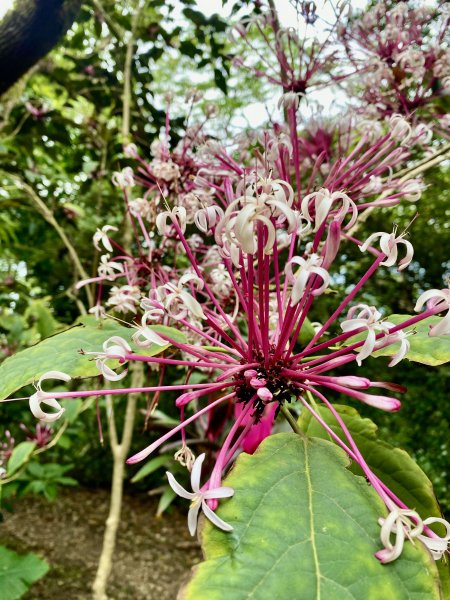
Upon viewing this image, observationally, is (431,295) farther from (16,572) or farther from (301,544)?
(16,572)

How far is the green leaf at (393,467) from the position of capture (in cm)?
39

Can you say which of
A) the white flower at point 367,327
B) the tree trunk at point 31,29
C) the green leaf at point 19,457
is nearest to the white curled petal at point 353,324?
the white flower at point 367,327

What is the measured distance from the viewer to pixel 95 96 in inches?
69.5

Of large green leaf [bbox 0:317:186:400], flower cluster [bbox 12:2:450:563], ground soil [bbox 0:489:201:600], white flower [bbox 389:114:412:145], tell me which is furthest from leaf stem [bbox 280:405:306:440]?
ground soil [bbox 0:489:201:600]

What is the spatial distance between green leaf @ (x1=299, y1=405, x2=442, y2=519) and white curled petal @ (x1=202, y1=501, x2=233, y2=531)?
0.56 ft

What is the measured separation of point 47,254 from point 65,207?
0.66 metres

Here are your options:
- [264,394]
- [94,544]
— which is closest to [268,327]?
[264,394]

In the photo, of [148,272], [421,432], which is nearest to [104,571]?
[148,272]

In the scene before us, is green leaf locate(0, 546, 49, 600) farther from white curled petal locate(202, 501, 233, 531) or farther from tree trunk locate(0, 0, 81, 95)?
tree trunk locate(0, 0, 81, 95)

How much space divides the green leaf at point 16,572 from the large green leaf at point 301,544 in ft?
3.68

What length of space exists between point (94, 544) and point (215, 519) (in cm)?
311

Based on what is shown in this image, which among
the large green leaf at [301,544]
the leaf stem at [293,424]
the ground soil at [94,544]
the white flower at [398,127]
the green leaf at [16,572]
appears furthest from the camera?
the ground soil at [94,544]

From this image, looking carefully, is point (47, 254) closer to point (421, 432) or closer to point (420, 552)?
point (421, 432)

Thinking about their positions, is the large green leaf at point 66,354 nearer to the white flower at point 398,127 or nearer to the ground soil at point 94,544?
the white flower at point 398,127
